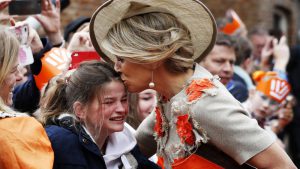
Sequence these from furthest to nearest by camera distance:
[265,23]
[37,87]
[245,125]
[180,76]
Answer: [265,23]
[37,87]
[180,76]
[245,125]

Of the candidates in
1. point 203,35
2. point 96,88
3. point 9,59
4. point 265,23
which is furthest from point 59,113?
point 265,23

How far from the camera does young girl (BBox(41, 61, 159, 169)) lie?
3.46 m

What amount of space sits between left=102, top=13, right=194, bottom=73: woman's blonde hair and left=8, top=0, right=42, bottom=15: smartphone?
1.34m

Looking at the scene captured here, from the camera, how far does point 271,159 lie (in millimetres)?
3277

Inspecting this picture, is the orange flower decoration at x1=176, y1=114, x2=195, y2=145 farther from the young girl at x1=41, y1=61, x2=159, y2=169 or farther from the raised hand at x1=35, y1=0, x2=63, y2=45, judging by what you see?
the raised hand at x1=35, y1=0, x2=63, y2=45

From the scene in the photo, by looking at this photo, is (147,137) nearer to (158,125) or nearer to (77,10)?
(158,125)

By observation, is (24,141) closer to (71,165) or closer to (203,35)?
(71,165)

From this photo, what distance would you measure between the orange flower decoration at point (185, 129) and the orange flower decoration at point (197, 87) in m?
0.09

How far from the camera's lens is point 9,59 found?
10.3 feet

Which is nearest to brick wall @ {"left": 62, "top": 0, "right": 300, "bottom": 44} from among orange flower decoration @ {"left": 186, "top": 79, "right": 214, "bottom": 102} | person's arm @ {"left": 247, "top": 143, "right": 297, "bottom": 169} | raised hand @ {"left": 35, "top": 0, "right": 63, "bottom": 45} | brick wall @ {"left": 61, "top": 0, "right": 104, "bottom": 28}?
brick wall @ {"left": 61, "top": 0, "right": 104, "bottom": 28}

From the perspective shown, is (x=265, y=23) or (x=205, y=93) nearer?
(x=205, y=93)

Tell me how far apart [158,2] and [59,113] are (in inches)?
29.0

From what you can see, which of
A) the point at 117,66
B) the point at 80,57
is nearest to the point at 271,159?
the point at 117,66

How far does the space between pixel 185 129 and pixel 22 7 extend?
1835 mm
